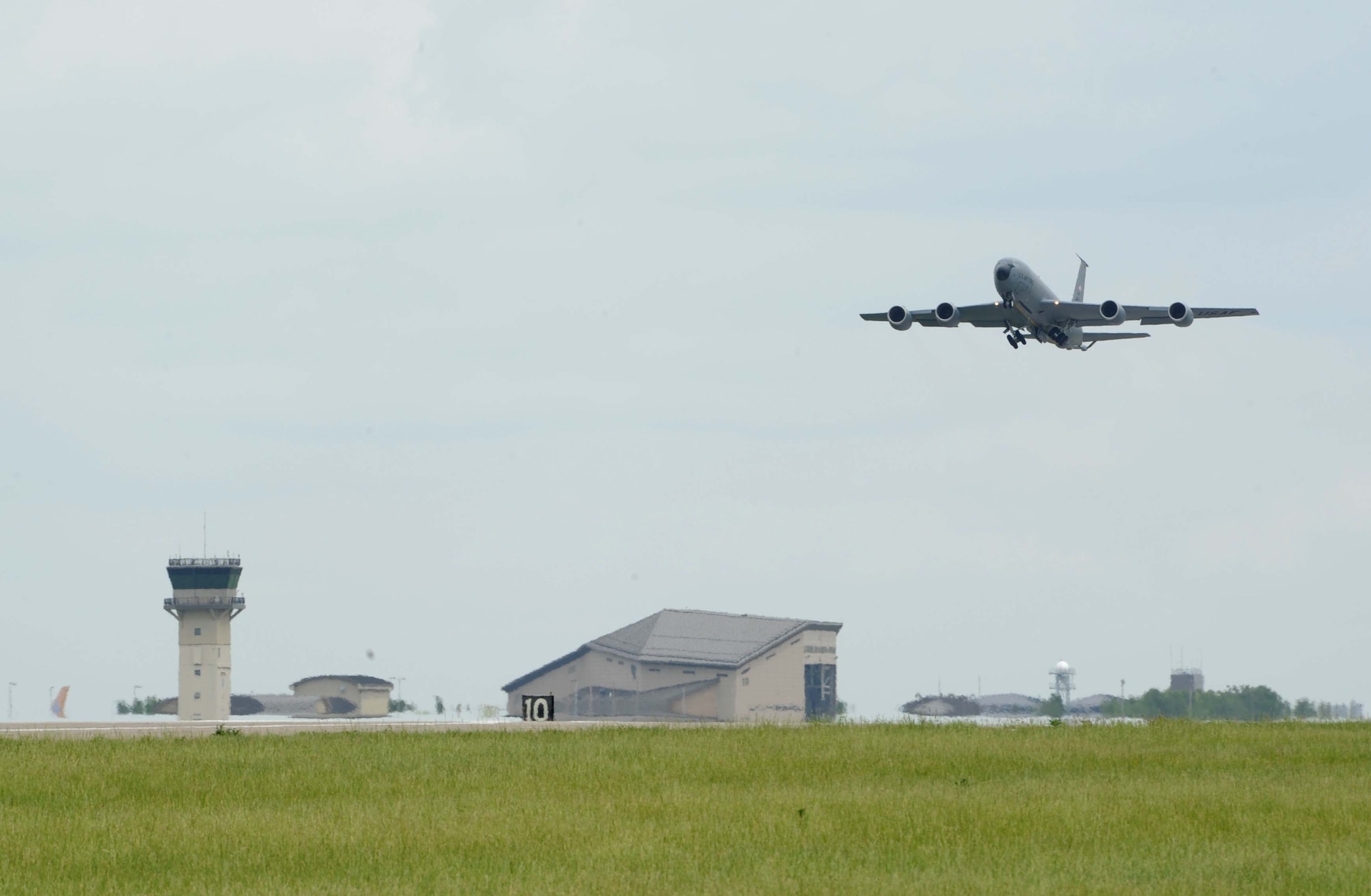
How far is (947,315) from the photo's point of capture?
2813 inches

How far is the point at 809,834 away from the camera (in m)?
27.1

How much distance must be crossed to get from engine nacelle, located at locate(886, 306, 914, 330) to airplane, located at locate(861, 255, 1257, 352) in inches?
1.2

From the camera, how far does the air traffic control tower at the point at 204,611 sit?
188 metres

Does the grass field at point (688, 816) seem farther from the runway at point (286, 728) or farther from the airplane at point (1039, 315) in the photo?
the airplane at point (1039, 315)

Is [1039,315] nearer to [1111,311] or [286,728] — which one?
[1111,311]

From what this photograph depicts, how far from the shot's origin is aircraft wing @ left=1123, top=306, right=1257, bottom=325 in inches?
2675

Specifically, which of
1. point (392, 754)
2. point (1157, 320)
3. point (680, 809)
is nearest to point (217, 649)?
point (1157, 320)

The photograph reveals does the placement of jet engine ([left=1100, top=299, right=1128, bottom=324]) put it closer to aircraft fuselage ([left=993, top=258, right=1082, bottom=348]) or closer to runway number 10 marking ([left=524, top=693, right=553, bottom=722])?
aircraft fuselage ([left=993, top=258, right=1082, bottom=348])

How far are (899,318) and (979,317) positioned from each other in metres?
4.24

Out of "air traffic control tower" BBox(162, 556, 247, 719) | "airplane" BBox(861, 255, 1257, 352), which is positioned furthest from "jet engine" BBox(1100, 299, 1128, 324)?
"air traffic control tower" BBox(162, 556, 247, 719)

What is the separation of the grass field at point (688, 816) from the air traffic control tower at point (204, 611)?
14846 centimetres

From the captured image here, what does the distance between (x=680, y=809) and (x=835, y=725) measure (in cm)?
2328

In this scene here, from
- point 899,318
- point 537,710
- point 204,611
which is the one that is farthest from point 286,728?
point 204,611

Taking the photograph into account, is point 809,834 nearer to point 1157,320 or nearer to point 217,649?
point 1157,320
